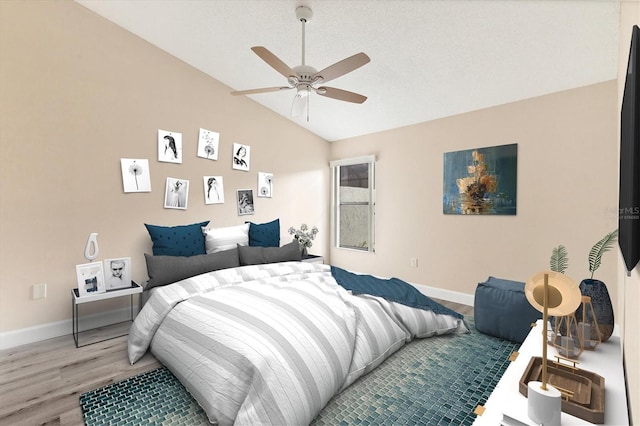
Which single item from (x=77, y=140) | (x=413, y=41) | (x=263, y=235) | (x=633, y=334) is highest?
(x=413, y=41)

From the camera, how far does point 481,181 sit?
352cm

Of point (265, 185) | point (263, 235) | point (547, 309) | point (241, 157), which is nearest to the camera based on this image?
point (547, 309)

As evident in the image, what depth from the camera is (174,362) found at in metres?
1.94

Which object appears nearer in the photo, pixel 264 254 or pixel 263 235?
pixel 264 254

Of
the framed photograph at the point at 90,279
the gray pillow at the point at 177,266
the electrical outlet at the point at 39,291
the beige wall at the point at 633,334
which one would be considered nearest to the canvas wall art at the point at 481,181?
the beige wall at the point at 633,334

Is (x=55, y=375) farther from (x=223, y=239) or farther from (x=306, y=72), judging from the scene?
(x=306, y=72)

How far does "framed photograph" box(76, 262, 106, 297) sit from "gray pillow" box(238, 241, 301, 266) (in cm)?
123

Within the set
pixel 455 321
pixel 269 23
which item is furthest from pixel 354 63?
pixel 455 321

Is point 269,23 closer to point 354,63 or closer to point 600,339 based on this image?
point 354,63

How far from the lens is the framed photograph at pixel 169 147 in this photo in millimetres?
3363

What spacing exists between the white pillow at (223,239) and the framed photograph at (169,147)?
0.87 metres

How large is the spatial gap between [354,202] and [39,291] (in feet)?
13.0

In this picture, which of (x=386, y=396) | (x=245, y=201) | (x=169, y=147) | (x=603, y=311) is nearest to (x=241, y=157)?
(x=245, y=201)

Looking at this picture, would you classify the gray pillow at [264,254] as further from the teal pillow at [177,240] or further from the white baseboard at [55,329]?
the white baseboard at [55,329]
